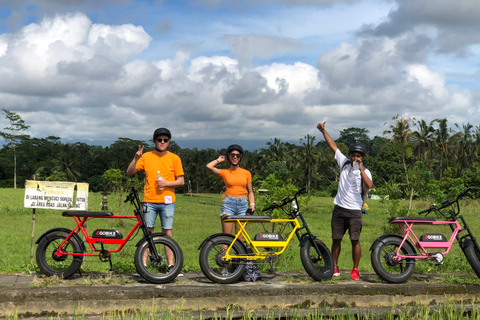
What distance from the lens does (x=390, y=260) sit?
249 inches

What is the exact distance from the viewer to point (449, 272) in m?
7.69

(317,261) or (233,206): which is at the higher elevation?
(233,206)

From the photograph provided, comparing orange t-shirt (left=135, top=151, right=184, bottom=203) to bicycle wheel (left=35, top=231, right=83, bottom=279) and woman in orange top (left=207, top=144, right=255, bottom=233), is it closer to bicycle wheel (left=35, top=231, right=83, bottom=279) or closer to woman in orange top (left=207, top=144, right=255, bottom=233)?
woman in orange top (left=207, top=144, right=255, bottom=233)

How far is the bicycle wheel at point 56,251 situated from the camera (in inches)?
242

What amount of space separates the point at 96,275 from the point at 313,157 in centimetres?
6284

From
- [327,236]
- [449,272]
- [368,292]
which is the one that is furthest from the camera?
[327,236]

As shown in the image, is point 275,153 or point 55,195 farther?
point 275,153

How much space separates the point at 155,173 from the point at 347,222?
9.22ft

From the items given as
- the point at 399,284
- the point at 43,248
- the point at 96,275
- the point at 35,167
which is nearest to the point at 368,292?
the point at 399,284

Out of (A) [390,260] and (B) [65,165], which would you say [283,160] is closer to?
(B) [65,165]

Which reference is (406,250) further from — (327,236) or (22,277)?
(327,236)

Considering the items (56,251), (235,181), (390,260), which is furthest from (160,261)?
(390,260)

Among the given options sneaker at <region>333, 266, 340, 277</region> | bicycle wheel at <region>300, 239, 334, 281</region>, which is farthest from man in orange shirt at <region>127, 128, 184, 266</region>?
sneaker at <region>333, 266, 340, 277</region>

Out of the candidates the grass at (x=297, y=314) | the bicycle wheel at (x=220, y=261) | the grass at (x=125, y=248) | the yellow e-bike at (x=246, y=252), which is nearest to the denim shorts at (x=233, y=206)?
the yellow e-bike at (x=246, y=252)
